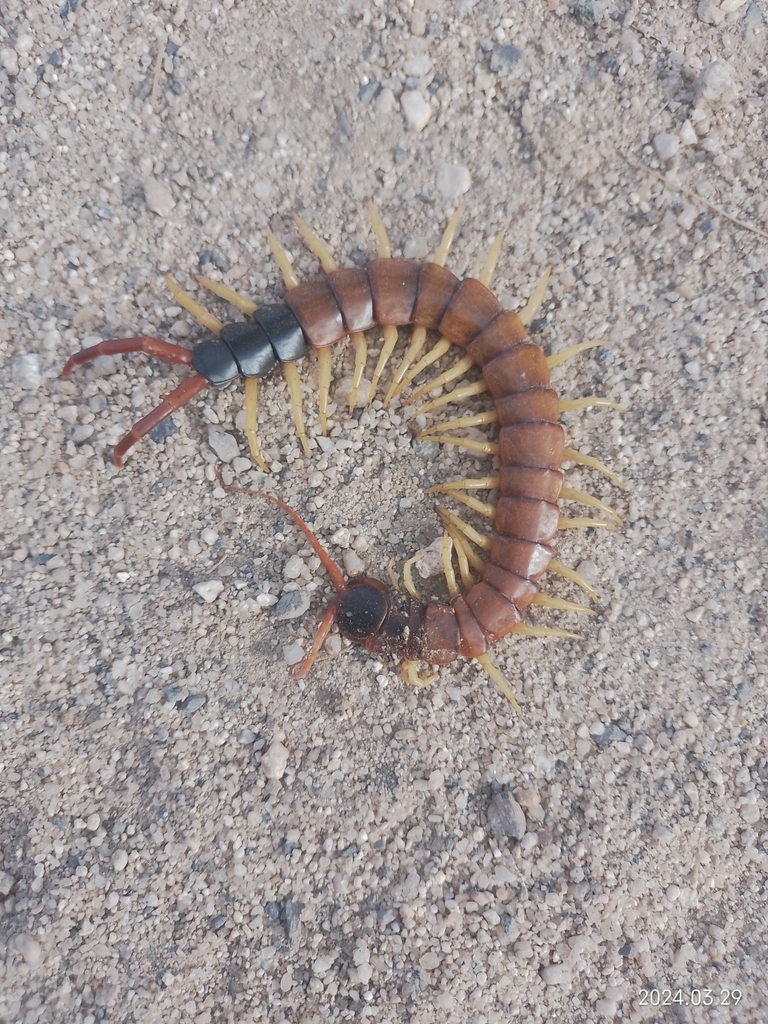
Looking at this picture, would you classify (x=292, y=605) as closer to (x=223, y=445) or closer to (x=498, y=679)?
(x=223, y=445)

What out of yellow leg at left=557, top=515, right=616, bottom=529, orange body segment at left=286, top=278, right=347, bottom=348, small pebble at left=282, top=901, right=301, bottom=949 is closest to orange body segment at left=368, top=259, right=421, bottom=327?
orange body segment at left=286, top=278, right=347, bottom=348

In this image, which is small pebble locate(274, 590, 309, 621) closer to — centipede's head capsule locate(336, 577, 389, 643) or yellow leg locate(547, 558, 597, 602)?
centipede's head capsule locate(336, 577, 389, 643)

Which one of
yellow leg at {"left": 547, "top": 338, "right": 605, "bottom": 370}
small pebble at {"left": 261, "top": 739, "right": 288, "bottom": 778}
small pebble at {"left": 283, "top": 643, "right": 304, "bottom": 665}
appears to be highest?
yellow leg at {"left": 547, "top": 338, "right": 605, "bottom": 370}

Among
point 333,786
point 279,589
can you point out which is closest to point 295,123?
point 279,589

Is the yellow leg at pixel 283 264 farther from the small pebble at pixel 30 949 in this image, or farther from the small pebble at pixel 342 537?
the small pebble at pixel 30 949

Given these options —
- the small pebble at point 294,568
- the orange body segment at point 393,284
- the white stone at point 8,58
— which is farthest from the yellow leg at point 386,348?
the white stone at point 8,58

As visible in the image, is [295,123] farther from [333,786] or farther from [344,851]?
[344,851]
